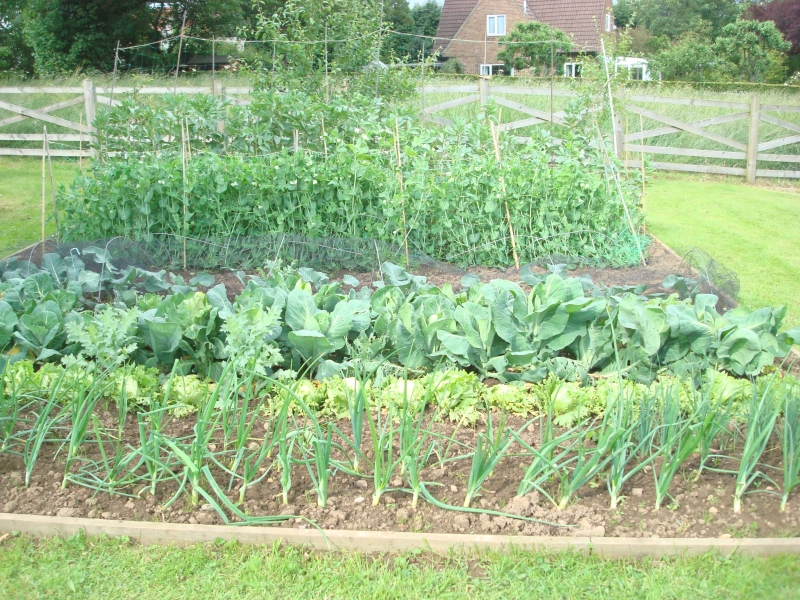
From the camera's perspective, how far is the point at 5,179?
1151 cm

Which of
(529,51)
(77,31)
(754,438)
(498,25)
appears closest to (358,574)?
(754,438)

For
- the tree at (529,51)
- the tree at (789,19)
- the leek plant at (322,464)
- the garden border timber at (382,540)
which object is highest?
the tree at (789,19)

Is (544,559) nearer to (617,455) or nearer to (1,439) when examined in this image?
(617,455)

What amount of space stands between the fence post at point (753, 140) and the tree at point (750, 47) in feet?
42.2

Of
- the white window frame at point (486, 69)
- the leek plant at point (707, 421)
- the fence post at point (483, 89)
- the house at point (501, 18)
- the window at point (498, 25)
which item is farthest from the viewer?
the window at point (498, 25)

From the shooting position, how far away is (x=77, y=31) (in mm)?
22469

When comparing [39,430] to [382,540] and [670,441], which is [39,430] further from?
[670,441]

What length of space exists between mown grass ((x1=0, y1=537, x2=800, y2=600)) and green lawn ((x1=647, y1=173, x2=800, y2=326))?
134 inches

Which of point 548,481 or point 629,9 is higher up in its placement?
point 629,9

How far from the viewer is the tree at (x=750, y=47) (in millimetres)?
23312

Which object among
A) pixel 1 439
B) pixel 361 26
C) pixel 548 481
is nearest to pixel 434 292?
pixel 548 481

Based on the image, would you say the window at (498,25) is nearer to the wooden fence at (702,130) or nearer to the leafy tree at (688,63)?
the leafy tree at (688,63)

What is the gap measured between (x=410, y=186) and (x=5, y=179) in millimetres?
8243

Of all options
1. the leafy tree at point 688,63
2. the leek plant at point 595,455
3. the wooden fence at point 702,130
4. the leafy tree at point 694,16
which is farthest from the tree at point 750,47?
the leek plant at point 595,455
